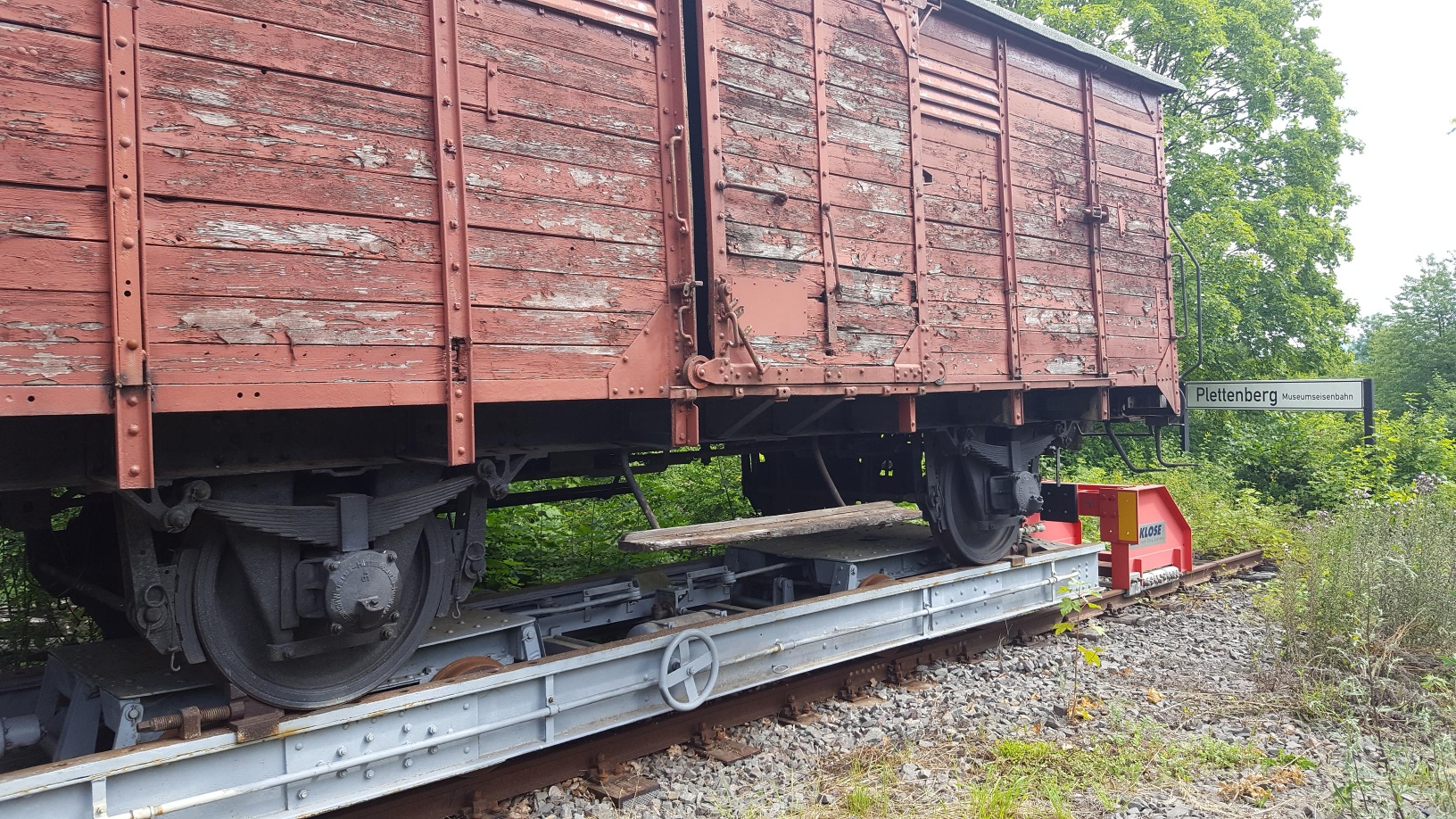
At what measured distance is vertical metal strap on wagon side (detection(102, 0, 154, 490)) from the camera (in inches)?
120

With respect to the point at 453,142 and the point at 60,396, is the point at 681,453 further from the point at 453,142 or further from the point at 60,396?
the point at 60,396

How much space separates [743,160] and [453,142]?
5.31 feet

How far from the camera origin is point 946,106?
617 centimetres

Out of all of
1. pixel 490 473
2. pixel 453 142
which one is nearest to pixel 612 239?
pixel 453 142

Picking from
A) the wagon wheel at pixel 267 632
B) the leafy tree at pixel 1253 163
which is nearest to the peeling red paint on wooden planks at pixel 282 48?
the wagon wheel at pixel 267 632

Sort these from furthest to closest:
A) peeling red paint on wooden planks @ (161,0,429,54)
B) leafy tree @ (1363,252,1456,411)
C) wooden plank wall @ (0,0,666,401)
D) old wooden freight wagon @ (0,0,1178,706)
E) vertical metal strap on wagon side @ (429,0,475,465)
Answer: leafy tree @ (1363,252,1456,411), vertical metal strap on wagon side @ (429,0,475,465), peeling red paint on wooden planks @ (161,0,429,54), old wooden freight wagon @ (0,0,1178,706), wooden plank wall @ (0,0,666,401)

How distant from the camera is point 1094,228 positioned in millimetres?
7254

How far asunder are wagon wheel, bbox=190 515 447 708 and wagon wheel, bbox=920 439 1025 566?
12.8 feet

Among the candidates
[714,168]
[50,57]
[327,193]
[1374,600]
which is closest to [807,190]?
[714,168]

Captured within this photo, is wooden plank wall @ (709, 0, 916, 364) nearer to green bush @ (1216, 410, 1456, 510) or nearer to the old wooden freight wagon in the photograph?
the old wooden freight wagon

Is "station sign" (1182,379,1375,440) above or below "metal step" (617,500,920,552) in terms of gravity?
above

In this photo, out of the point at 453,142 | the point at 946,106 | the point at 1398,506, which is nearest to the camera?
the point at 453,142

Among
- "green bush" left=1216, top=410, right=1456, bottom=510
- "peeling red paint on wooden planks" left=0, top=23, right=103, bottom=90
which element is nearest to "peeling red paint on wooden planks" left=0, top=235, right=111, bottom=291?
"peeling red paint on wooden planks" left=0, top=23, right=103, bottom=90

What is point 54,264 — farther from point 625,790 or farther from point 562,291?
point 625,790
